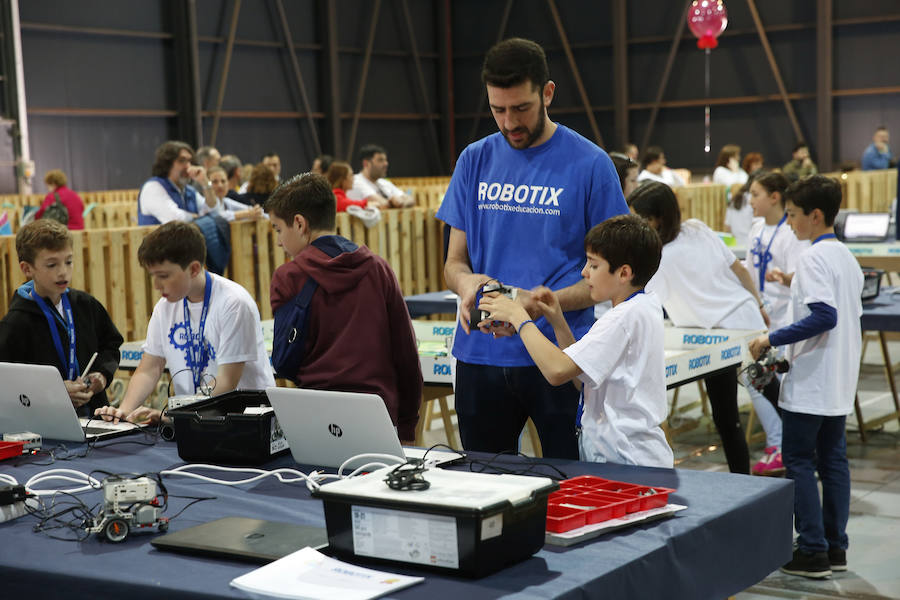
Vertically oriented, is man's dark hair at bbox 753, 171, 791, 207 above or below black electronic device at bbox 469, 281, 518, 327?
above

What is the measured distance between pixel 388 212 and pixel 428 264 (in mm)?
708

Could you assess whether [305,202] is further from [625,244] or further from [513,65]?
[625,244]

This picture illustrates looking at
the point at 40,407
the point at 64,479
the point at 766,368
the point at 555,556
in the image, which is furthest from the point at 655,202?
the point at 555,556

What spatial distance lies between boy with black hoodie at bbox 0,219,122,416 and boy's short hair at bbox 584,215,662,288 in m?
1.89

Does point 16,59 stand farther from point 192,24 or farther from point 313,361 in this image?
point 313,361

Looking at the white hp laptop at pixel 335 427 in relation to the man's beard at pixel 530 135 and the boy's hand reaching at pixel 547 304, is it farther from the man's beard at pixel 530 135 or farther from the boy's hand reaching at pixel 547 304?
the man's beard at pixel 530 135

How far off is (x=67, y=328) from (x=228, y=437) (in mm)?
1385

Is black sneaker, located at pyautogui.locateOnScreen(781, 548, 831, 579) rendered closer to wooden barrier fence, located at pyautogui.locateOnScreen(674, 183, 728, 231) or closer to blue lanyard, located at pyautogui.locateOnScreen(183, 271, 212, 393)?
blue lanyard, located at pyautogui.locateOnScreen(183, 271, 212, 393)

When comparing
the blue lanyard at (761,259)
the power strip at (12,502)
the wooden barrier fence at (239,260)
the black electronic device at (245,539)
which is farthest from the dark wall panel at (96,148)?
the black electronic device at (245,539)

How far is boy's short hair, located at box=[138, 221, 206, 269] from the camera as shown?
3396 millimetres

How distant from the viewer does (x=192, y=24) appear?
1748 centimetres

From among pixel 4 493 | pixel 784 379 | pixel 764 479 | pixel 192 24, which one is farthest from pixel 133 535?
pixel 192 24

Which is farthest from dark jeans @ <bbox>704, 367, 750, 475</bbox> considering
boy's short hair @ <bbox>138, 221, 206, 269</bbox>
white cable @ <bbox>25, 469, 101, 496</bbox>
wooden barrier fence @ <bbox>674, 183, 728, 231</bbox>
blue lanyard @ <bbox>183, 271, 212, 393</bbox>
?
wooden barrier fence @ <bbox>674, 183, 728, 231</bbox>

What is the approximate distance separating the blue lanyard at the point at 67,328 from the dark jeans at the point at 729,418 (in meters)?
2.50
